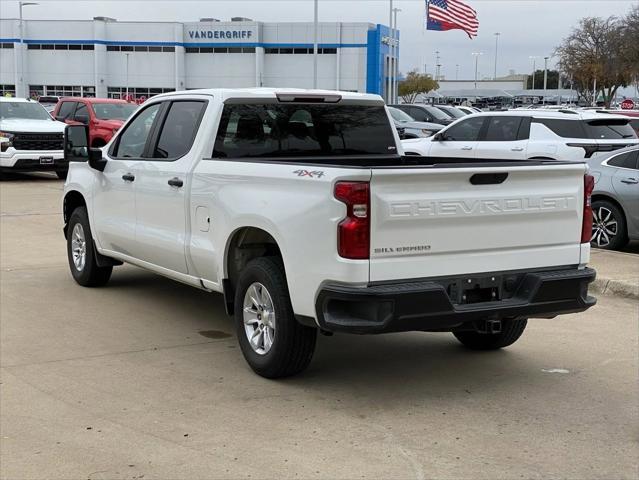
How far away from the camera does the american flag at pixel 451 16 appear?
3425 cm

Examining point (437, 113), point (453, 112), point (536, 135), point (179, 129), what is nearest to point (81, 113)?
point (437, 113)

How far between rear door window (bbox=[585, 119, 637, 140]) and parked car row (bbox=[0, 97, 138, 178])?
11487 mm

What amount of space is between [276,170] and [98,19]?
79.4 m

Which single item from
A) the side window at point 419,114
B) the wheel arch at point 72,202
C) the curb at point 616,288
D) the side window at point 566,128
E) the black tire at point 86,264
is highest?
the side window at point 419,114

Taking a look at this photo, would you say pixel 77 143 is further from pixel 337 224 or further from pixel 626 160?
pixel 626 160

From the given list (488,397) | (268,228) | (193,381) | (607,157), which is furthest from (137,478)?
(607,157)

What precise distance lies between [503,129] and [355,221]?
11.5m

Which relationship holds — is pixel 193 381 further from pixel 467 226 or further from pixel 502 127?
pixel 502 127

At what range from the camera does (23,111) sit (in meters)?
20.0

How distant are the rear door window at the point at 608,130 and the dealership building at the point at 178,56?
6268 centimetres

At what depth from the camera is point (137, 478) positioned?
3.93 m

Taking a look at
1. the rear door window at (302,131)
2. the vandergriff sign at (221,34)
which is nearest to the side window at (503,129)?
the rear door window at (302,131)

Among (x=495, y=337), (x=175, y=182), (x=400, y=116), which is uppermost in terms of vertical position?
(x=400, y=116)

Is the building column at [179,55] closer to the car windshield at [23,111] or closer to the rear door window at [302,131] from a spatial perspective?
the car windshield at [23,111]
